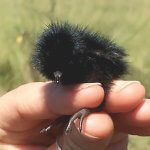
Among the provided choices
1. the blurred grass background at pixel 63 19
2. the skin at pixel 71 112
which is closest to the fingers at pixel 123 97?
the skin at pixel 71 112

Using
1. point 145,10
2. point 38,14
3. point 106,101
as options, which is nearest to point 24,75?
point 38,14

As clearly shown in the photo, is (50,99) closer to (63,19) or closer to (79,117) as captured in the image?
(79,117)

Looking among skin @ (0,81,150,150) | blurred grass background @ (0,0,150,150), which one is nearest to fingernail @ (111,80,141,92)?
skin @ (0,81,150,150)

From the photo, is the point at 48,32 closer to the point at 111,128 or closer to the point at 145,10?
the point at 111,128

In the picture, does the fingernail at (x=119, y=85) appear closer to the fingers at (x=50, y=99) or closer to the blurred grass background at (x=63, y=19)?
the fingers at (x=50, y=99)

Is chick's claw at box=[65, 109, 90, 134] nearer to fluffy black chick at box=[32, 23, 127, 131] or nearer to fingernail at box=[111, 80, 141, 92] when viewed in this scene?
fluffy black chick at box=[32, 23, 127, 131]
